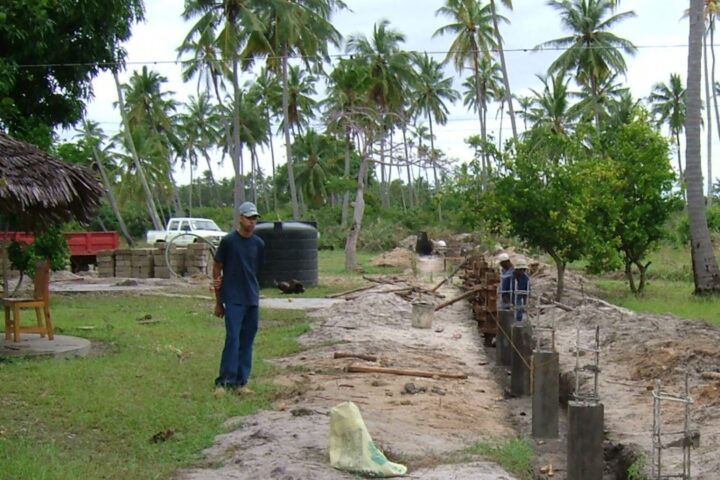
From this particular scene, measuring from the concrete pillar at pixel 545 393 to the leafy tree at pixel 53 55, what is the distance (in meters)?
8.88

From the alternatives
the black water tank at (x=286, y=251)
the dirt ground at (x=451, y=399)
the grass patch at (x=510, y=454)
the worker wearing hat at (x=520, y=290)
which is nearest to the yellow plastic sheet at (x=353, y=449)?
the dirt ground at (x=451, y=399)

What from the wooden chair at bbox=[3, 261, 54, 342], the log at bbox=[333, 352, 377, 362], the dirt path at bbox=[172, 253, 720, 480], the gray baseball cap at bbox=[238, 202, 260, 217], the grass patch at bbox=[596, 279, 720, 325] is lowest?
the dirt path at bbox=[172, 253, 720, 480]

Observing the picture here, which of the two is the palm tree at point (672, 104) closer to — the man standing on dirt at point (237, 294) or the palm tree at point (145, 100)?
the palm tree at point (145, 100)

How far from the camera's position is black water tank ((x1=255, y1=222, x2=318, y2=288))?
23.3m

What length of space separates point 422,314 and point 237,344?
7374 mm

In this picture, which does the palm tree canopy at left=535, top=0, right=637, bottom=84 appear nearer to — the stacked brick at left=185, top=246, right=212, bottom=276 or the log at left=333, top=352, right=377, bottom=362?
the stacked brick at left=185, top=246, right=212, bottom=276

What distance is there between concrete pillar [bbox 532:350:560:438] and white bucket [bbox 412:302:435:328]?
686cm

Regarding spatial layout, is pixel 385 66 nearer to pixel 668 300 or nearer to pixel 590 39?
pixel 590 39

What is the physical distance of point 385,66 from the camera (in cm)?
4844

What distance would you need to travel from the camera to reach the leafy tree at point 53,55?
47.1 feet

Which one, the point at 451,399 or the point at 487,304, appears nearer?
the point at 451,399

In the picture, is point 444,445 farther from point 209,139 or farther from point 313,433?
point 209,139

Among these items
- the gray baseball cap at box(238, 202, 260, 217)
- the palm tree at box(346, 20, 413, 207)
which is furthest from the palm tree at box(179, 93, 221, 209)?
the gray baseball cap at box(238, 202, 260, 217)

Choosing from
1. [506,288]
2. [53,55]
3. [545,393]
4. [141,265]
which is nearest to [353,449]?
[545,393]
